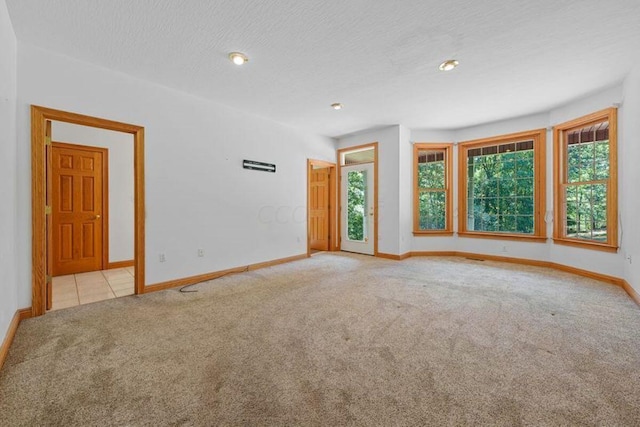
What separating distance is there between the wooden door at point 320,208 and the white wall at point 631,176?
4.86 meters

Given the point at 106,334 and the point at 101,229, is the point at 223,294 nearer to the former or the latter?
the point at 106,334

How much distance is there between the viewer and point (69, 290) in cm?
356

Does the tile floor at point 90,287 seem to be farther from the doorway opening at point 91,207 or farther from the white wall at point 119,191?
the white wall at point 119,191

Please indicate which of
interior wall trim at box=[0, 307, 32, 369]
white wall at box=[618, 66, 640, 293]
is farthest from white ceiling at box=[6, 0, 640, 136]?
interior wall trim at box=[0, 307, 32, 369]

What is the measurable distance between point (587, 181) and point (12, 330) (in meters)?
7.06

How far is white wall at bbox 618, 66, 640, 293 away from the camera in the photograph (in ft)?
10.0

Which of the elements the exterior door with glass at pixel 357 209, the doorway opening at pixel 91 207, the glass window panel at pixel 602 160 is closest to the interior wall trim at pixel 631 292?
the glass window panel at pixel 602 160

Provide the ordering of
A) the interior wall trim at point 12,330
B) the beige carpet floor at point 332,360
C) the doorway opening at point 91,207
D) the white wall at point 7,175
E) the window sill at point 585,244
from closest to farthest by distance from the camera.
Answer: the beige carpet floor at point 332,360 < the interior wall trim at point 12,330 < the white wall at point 7,175 < the window sill at point 585,244 < the doorway opening at point 91,207

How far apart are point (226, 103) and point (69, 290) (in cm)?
335

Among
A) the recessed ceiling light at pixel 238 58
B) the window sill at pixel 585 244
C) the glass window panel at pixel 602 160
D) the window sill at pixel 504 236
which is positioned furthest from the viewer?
the window sill at pixel 504 236

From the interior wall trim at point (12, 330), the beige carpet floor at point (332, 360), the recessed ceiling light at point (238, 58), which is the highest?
the recessed ceiling light at point (238, 58)

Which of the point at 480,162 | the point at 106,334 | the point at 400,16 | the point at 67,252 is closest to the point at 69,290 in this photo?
the point at 67,252

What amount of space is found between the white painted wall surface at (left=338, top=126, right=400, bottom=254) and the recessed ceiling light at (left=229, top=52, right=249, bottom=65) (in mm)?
3465

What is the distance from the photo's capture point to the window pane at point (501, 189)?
16.5 feet
